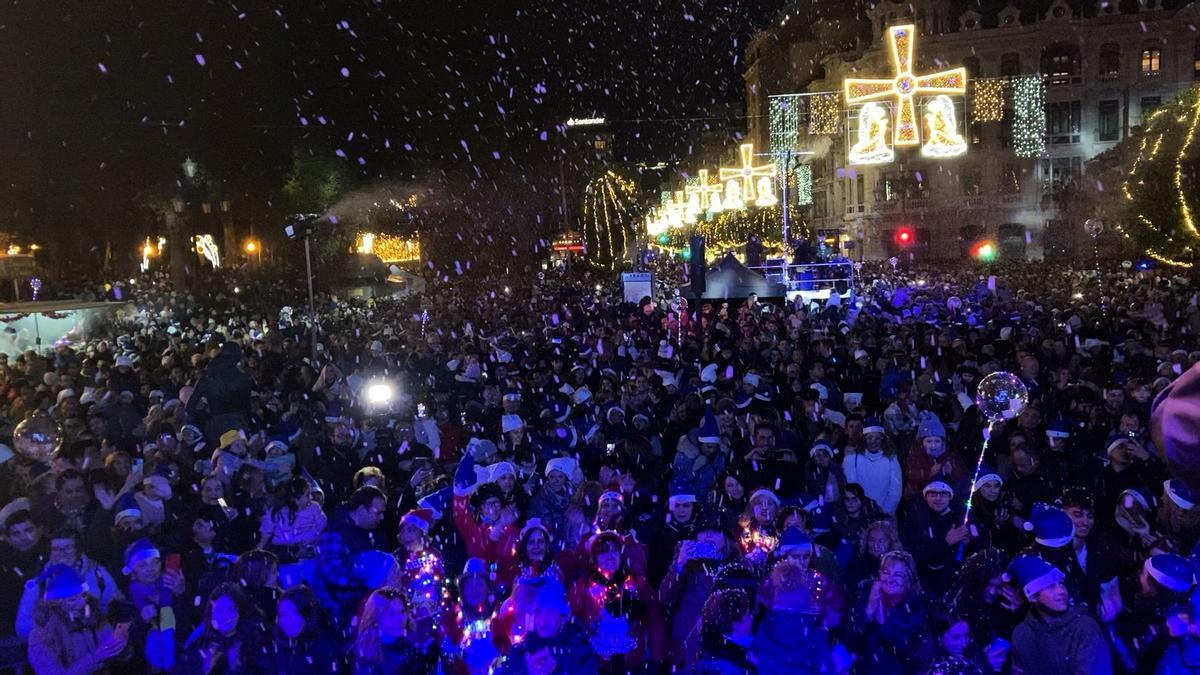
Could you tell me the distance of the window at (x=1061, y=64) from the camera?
155 ft

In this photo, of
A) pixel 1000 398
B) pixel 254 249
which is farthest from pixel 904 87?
pixel 254 249

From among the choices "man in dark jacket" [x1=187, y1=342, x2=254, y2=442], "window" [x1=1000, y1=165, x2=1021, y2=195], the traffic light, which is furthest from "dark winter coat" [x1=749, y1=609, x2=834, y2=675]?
"window" [x1=1000, y1=165, x2=1021, y2=195]

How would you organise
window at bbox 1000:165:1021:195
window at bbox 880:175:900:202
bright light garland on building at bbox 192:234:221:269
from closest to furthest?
bright light garland on building at bbox 192:234:221:269 < window at bbox 1000:165:1021:195 < window at bbox 880:175:900:202

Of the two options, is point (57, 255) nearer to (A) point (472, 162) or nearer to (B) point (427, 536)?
(A) point (472, 162)

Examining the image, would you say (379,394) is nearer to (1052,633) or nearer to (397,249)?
(1052,633)

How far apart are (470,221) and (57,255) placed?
1559 centimetres

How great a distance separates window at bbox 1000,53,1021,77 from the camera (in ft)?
155

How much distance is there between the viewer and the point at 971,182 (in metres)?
48.4

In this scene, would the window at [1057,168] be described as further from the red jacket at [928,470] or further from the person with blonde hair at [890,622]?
the person with blonde hair at [890,622]

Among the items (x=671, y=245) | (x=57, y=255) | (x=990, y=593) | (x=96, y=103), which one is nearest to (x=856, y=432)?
(x=990, y=593)

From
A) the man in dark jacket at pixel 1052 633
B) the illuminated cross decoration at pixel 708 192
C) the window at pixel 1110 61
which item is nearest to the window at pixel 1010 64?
the window at pixel 1110 61

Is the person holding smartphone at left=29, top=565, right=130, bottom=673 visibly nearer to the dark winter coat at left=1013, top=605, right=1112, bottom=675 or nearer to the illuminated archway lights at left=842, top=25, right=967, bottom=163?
the dark winter coat at left=1013, top=605, right=1112, bottom=675

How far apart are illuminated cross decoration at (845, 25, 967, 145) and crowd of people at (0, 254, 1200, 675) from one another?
591 centimetres

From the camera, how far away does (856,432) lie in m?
7.03
